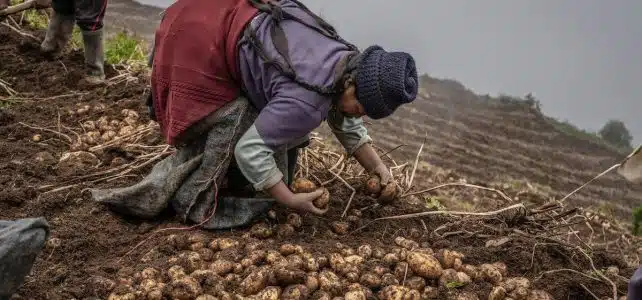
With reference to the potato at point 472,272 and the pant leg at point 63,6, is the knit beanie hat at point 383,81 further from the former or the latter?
the pant leg at point 63,6

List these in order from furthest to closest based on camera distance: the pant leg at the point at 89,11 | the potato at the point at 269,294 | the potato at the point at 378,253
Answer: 1. the pant leg at the point at 89,11
2. the potato at the point at 378,253
3. the potato at the point at 269,294

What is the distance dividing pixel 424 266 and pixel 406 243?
0.82 ft

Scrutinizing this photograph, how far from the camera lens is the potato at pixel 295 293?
6.36ft

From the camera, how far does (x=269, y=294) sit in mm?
1925

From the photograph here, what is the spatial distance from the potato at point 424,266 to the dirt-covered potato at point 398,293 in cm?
13

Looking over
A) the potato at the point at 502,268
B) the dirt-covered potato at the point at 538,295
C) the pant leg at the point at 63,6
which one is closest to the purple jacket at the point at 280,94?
the potato at the point at 502,268

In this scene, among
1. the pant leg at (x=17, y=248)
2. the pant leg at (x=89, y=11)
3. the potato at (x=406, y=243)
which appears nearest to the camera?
the pant leg at (x=17, y=248)

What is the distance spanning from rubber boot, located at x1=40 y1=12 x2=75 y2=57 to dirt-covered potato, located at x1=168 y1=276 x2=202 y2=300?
9.89 feet

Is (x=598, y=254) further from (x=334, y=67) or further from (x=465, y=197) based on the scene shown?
(x=465, y=197)

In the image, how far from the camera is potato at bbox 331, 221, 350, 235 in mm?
2510

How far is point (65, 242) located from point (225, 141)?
685mm

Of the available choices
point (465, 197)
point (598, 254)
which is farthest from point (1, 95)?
point (465, 197)

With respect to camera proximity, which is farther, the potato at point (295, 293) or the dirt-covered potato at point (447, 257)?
the dirt-covered potato at point (447, 257)

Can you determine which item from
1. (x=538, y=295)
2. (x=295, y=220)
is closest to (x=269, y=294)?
(x=295, y=220)
